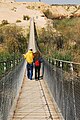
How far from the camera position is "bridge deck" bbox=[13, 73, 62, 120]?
10117 mm

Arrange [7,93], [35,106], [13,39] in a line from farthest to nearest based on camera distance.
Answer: [13,39]
[35,106]
[7,93]

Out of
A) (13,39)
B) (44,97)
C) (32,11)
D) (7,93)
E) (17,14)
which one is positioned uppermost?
(32,11)

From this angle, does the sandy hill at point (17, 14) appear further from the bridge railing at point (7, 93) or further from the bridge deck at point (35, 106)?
the bridge railing at point (7, 93)

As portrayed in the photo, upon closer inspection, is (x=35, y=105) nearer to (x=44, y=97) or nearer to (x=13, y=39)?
(x=44, y=97)

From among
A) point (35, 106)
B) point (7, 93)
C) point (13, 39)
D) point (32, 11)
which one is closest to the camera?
point (7, 93)

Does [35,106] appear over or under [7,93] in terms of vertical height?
under

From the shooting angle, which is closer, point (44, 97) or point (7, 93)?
point (7, 93)

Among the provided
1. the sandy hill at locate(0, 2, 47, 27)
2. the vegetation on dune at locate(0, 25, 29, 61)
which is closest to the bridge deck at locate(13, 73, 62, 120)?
the vegetation on dune at locate(0, 25, 29, 61)

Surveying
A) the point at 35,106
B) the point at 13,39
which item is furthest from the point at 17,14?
the point at 35,106

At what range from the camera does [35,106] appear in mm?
11719

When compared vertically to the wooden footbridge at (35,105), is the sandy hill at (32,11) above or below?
above

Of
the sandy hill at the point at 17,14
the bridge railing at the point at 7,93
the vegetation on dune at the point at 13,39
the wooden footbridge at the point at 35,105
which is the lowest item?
the vegetation on dune at the point at 13,39

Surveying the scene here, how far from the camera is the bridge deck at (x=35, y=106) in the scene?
10117 mm

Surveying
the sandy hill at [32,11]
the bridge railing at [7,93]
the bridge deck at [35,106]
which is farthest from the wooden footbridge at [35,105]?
the sandy hill at [32,11]
